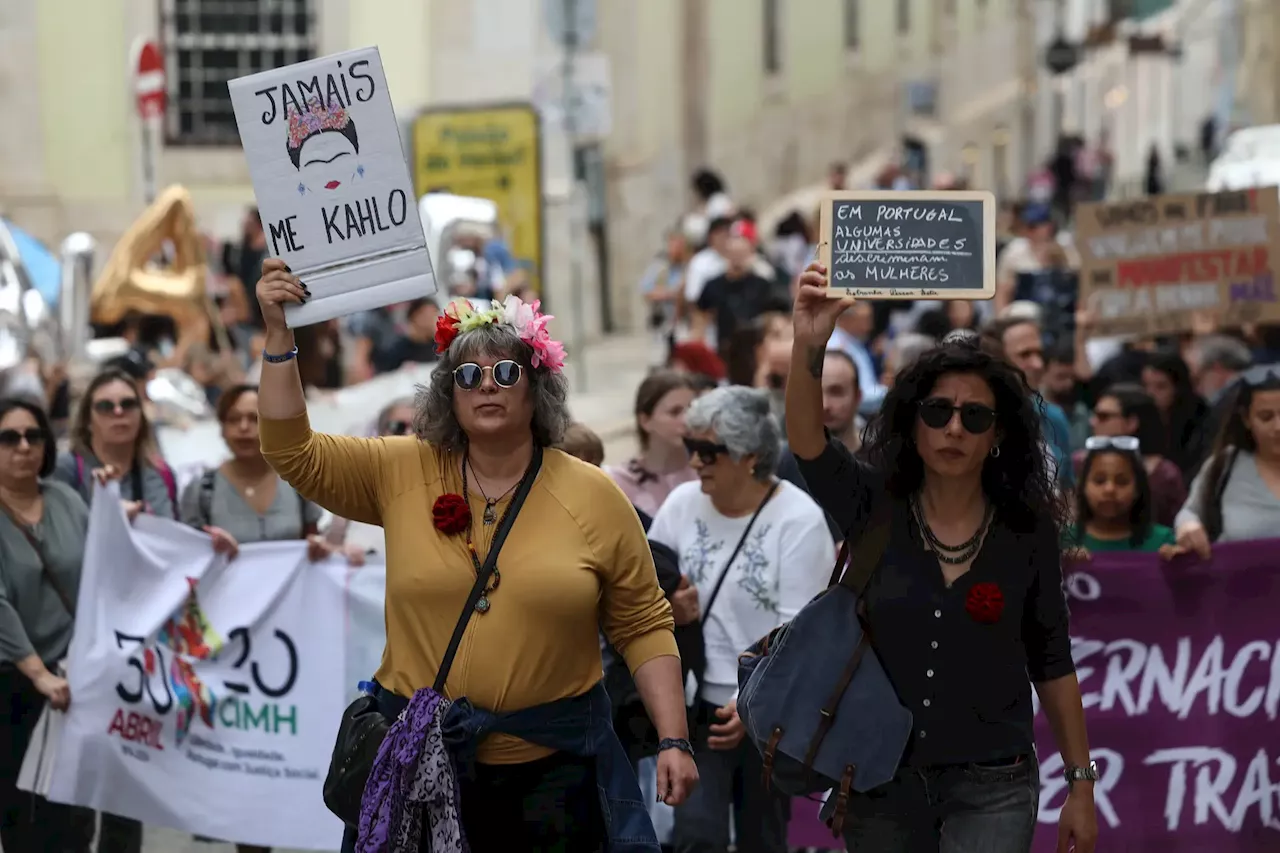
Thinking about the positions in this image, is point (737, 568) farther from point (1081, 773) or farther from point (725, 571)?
point (1081, 773)

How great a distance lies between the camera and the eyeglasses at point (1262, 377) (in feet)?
26.6

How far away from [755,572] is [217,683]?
2.19 m

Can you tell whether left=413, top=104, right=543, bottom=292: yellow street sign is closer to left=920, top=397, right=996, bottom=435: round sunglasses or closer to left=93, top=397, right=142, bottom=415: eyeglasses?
left=93, top=397, right=142, bottom=415: eyeglasses

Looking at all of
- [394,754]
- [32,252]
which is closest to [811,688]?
[394,754]

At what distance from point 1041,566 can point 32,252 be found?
11662 millimetres

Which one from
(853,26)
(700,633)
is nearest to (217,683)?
(700,633)

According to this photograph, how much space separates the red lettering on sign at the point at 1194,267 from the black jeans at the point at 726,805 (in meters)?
5.26

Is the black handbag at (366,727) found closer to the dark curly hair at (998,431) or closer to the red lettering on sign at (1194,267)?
the dark curly hair at (998,431)

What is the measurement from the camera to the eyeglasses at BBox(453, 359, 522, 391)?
559cm

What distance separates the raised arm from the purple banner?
3.07m

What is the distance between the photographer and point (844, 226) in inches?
232

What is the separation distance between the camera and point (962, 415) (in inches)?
223

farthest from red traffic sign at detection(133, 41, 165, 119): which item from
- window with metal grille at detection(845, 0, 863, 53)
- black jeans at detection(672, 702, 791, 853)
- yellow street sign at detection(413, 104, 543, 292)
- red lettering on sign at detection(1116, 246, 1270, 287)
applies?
window with metal grille at detection(845, 0, 863, 53)

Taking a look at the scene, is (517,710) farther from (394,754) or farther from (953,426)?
(953,426)
